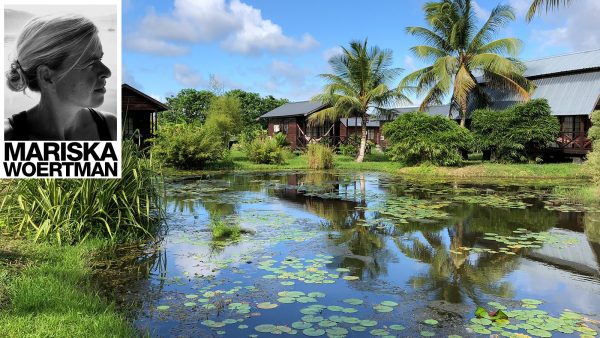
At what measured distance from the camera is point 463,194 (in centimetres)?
1427

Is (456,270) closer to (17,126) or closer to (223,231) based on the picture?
(223,231)

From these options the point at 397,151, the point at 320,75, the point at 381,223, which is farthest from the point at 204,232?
the point at 320,75

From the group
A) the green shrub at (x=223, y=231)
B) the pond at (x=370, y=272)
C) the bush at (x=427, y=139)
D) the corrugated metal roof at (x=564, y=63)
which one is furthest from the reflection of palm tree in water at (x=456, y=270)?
the corrugated metal roof at (x=564, y=63)

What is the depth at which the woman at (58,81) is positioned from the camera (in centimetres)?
490

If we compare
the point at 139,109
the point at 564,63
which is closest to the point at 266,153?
the point at 139,109

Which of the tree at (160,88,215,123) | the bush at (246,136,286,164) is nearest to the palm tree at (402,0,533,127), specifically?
the bush at (246,136,286,164)

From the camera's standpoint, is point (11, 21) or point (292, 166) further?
point (292, 166)

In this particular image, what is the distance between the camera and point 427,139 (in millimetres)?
22094

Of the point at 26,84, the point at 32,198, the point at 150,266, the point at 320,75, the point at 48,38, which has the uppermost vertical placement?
the point at 320,75

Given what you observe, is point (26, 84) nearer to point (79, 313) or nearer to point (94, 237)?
point (79, 313)

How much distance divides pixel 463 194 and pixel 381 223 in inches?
216

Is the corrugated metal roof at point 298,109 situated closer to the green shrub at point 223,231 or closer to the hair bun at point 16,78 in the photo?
the green shrub at point 223,231

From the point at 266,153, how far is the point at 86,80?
68.9 feet

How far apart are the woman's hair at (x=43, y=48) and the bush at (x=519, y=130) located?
20653 millimetres
